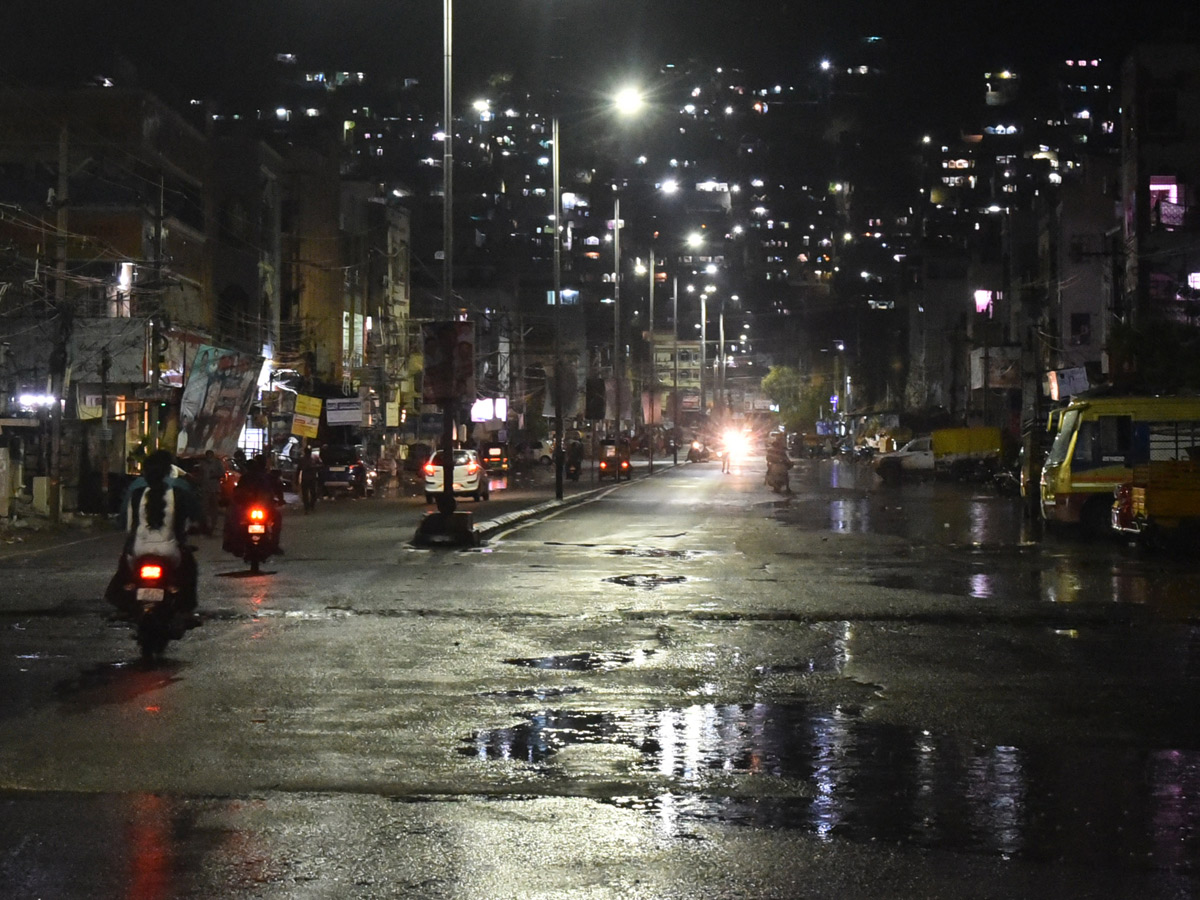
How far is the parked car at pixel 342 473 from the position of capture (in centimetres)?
4642

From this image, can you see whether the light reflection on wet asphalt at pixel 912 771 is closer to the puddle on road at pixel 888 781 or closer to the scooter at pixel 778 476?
the puddle on road at pixel 888 781

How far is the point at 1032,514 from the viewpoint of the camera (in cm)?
3259

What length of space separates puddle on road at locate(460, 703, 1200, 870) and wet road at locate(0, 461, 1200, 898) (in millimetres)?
31

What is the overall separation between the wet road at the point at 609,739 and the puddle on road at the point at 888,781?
3 centimetres

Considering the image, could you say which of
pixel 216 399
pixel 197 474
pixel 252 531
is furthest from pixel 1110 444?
pixel 216 399

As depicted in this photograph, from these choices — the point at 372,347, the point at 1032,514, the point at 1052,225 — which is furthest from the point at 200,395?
the point at 1052,225

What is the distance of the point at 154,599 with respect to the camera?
12.5 metres

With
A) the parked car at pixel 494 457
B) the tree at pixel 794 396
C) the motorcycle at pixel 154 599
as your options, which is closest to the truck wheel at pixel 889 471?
the parked car at pixel 494 457

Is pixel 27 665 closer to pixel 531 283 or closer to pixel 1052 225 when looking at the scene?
pixel 1052 225

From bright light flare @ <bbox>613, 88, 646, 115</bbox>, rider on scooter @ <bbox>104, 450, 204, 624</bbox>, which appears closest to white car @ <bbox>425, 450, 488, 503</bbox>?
bright light flare @ <bbox>613, 88, 646, 115</bbox>

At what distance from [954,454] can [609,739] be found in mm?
58282

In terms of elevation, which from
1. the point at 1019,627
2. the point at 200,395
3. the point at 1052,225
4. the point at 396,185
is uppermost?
the point at 396,185

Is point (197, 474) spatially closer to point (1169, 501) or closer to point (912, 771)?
point (1169, 501)

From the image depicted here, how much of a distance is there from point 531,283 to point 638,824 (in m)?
139
